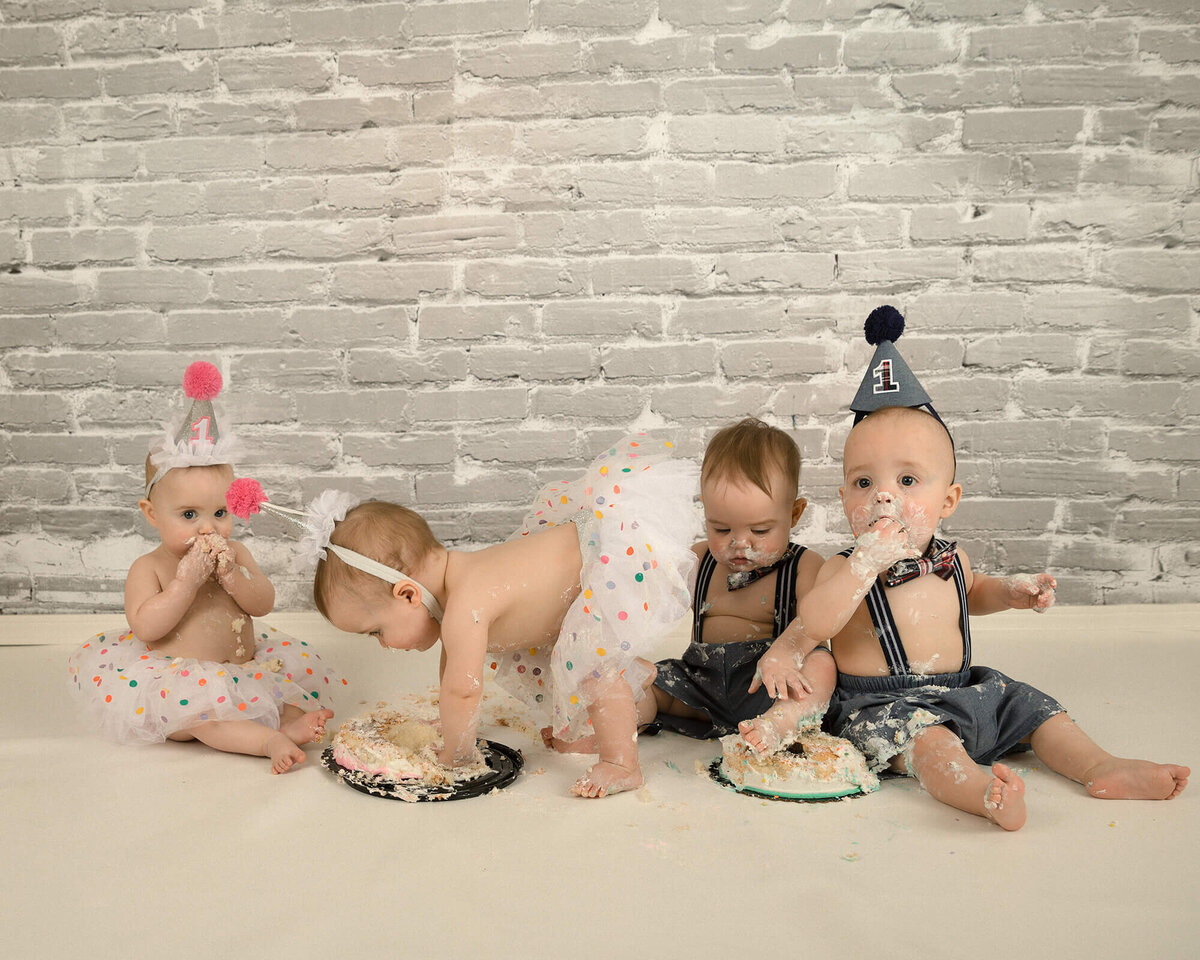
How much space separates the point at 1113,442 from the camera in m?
2.80

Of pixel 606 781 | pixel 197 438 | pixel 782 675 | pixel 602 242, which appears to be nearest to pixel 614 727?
pixel 606 781

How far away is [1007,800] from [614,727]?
2.13 feet

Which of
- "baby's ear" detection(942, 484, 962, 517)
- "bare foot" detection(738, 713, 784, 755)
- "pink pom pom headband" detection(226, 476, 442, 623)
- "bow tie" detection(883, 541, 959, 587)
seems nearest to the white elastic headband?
"pink pom pom headband" detection(226, 476, 442, 623)

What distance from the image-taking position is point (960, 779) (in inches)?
64.4

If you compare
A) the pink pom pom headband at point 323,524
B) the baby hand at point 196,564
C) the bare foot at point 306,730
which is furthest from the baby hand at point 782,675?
the baby hand at point 196,564

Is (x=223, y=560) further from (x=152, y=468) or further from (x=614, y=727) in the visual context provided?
(x=614, y=727)

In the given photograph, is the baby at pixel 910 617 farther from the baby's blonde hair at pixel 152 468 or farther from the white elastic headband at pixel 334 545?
the baby's blonde hair at pixel 152 468

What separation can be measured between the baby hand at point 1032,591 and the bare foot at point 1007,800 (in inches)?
16.5

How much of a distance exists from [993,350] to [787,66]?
0.94 meters

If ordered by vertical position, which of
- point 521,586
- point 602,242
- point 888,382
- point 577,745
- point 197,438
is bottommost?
point 577,745

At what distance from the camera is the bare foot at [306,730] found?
1.97 metres

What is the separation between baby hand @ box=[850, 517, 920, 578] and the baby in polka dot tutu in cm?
30

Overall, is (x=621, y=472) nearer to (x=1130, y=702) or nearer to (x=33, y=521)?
(x=1130, y=702)

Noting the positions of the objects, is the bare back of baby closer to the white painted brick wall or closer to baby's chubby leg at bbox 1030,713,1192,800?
baby's chubby leg at bbox 1030,713,1192,800
